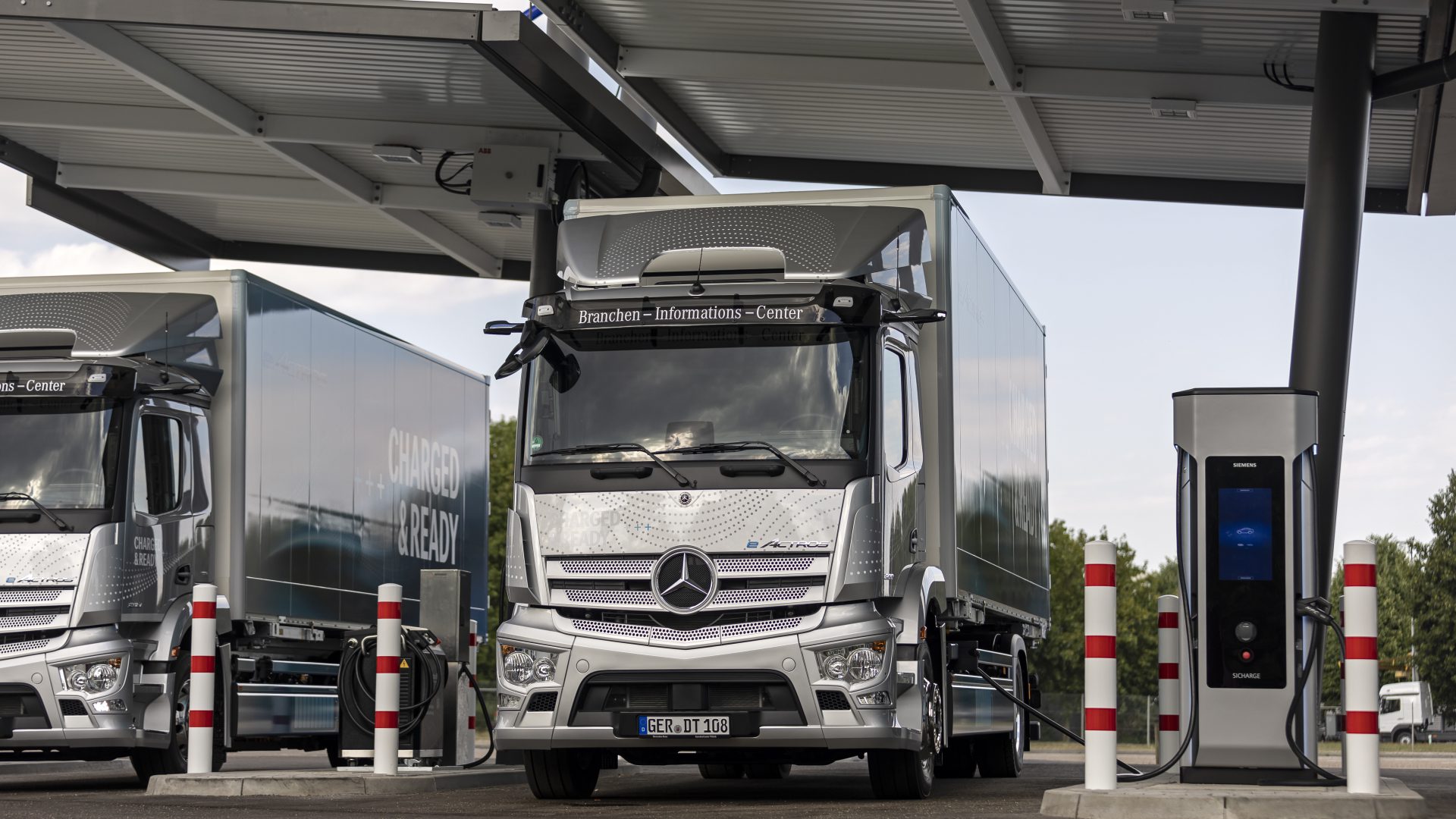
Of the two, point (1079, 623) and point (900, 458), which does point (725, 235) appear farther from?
point (1079, 623)

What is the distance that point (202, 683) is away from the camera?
1221cm

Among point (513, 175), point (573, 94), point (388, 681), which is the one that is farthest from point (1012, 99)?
point (388, 681)

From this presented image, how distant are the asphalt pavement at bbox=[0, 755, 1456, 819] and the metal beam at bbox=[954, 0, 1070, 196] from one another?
5.61 m

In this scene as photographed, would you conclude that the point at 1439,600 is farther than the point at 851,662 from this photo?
Yes

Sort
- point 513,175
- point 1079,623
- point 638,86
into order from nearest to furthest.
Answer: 1. point 638,86
2. point 513,175
3. point 1079,623

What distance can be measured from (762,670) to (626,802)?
154 centimetres

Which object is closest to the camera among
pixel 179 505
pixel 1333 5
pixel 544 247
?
pixel 179 505

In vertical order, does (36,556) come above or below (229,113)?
below

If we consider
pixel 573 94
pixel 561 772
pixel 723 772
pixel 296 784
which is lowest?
pixel 723 772

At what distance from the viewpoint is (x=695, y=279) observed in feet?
35.9

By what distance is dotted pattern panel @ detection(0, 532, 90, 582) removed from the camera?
1256 cm

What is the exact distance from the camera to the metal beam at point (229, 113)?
15.8m

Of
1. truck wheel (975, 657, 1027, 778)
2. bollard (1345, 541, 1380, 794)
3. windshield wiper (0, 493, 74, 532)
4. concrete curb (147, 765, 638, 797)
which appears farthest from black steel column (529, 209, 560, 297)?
bollard (1345, 541, 1380, 794)

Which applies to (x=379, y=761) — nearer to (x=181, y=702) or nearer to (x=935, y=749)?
(x=181, y=702)
